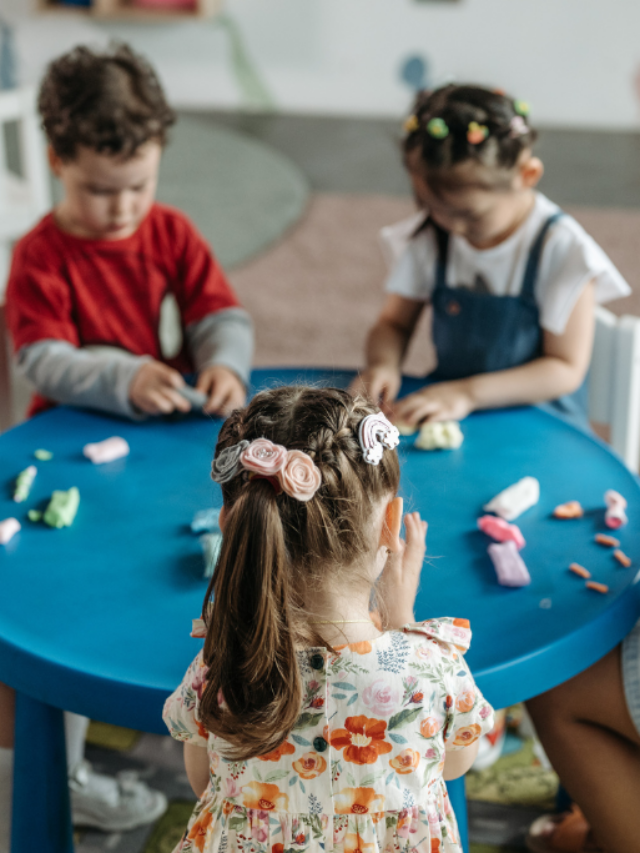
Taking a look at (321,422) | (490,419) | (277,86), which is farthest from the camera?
(277,86)

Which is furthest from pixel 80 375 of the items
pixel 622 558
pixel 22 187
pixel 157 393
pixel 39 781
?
pixel 22 187

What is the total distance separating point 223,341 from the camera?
1428 mm

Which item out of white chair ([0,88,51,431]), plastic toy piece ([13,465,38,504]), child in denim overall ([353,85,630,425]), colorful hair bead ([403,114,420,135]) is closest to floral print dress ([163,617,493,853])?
plastic toy piece ([13,465,38,504])

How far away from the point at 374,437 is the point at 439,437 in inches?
18.3

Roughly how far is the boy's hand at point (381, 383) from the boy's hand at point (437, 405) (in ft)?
0.11

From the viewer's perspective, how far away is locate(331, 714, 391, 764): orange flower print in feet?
2.39

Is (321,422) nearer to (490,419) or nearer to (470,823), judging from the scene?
(490,419)

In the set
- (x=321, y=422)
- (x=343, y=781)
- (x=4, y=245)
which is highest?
(x=321, y=422)

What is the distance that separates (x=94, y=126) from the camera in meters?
1.33

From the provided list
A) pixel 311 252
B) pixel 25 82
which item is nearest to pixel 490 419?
pixel 311 252

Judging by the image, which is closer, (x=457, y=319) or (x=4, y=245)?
(x=457, y=319)

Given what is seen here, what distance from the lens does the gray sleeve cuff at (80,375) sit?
4.11ft

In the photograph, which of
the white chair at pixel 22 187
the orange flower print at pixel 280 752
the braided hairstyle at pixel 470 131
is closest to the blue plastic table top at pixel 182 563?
the orange flower print at pixel 280 752

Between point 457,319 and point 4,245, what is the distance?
64.6 inches
